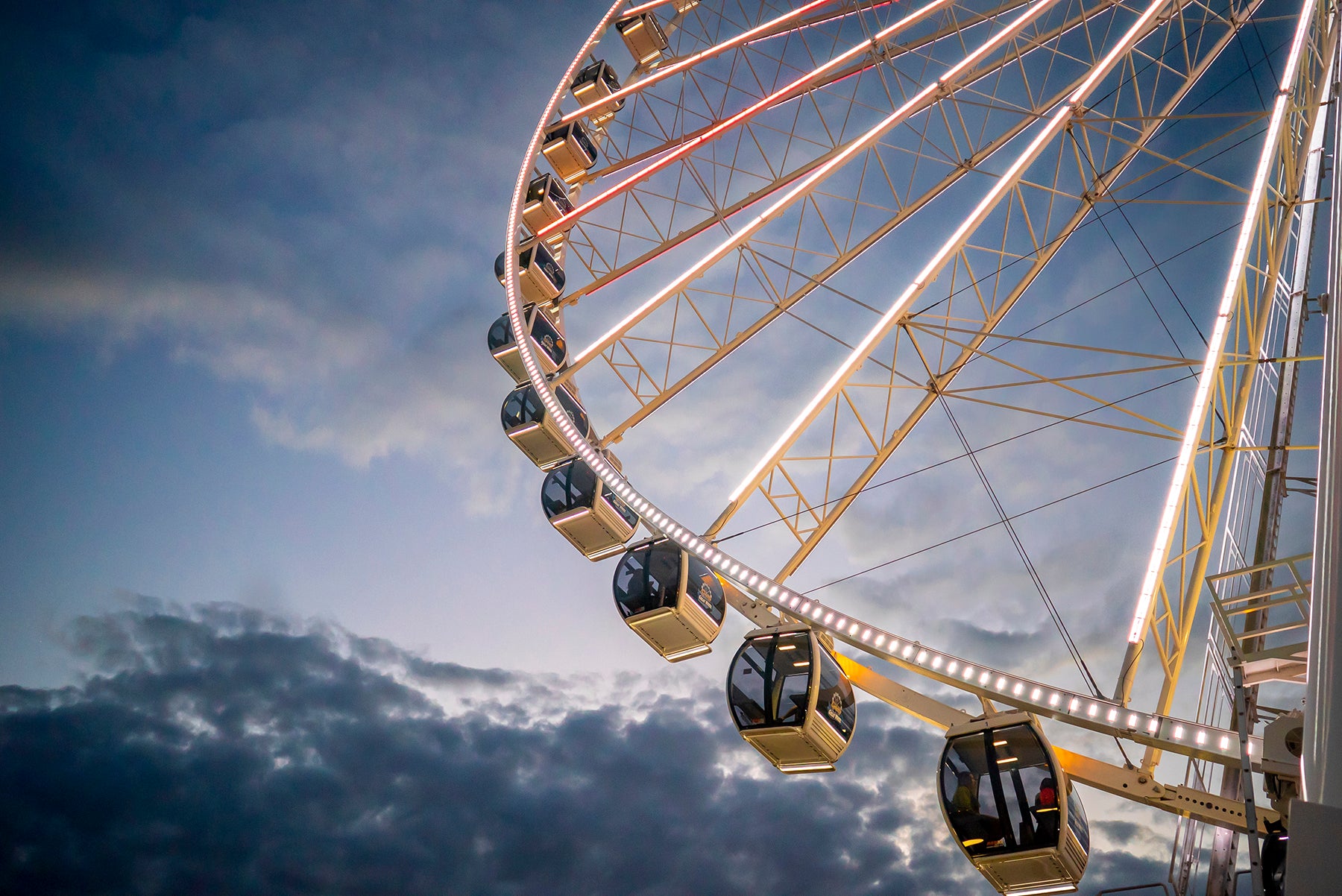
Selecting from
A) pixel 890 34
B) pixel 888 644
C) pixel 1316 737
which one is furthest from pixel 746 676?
pixel 890 34

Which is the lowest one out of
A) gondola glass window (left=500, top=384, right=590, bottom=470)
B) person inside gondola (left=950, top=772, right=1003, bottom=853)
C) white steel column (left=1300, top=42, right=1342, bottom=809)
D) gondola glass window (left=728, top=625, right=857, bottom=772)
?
white steel column (left=1300, top=42, right=1342, bottom=809)

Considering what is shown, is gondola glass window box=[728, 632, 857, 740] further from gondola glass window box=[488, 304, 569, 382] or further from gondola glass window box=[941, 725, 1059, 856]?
gondola glass window box=[488, 304, 569, 382]

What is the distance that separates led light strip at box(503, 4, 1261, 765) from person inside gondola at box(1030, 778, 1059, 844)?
1.32 metres

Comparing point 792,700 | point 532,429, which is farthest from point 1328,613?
point 532,429

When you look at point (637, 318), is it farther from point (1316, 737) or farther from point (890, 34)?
point (1316, 737)

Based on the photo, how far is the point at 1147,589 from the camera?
8.04 metres

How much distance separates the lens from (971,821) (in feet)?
28.4

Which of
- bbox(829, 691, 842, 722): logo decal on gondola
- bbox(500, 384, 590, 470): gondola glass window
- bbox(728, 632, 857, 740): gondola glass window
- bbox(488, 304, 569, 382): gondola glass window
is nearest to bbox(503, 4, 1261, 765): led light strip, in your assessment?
bbox(728, 632, 857, 740): gondola glass window

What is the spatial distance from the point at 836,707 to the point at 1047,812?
2.43 m

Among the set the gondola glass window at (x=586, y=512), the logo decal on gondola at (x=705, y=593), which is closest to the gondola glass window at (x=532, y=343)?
the gondola glass window at (x=586, y=512)

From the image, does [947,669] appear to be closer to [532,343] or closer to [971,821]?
[971,821]

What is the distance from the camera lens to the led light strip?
6.73 meters

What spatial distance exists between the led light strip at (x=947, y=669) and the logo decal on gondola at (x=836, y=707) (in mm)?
1309

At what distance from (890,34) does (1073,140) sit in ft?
11.2
